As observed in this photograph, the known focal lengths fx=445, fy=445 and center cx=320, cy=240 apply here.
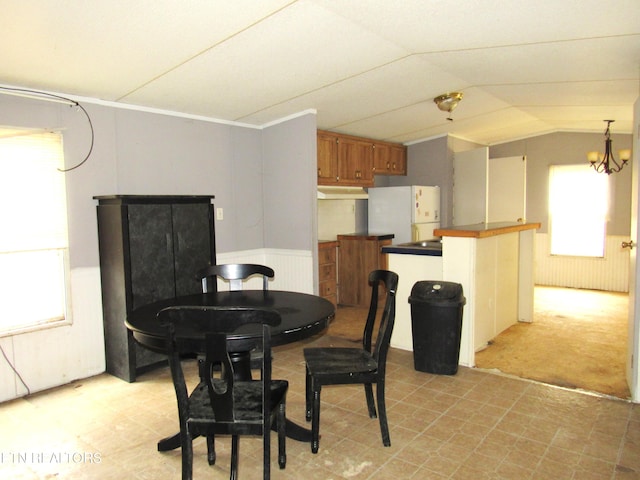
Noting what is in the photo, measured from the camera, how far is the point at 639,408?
285cm

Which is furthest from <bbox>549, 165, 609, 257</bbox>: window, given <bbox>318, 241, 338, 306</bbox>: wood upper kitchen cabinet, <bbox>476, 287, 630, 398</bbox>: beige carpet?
<bbox>318, 241, 338, 306</bbox>: wood upper kitchen cabinet

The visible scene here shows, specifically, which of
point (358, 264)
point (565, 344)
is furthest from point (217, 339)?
point (358, 264)

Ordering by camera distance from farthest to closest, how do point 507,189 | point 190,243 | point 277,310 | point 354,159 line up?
point 507,189, point 354,159, point 190,243, point 277,310

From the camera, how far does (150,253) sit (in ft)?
11.3

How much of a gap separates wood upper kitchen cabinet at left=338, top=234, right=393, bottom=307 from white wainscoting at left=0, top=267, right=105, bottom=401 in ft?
10.4

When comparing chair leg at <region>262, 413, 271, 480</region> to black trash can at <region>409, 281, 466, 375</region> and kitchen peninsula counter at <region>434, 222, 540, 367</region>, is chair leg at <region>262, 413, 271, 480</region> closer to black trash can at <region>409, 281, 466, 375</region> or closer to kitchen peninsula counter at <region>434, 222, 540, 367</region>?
black trash can at <region>409, 281, 466, 375</region>

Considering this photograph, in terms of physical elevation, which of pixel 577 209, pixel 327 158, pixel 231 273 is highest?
pixel 327 158

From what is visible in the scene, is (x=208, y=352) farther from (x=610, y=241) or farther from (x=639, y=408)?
(x=610, y=241)

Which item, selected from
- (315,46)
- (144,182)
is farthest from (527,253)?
(144,182)

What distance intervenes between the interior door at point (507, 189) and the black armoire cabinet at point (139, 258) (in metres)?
4.51

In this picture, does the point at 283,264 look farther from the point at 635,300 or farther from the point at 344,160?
the point at 635,300

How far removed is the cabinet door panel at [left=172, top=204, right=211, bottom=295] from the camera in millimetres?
3623

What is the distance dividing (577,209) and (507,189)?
61.2 inches

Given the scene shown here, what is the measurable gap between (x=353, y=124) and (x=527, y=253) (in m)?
2.45
